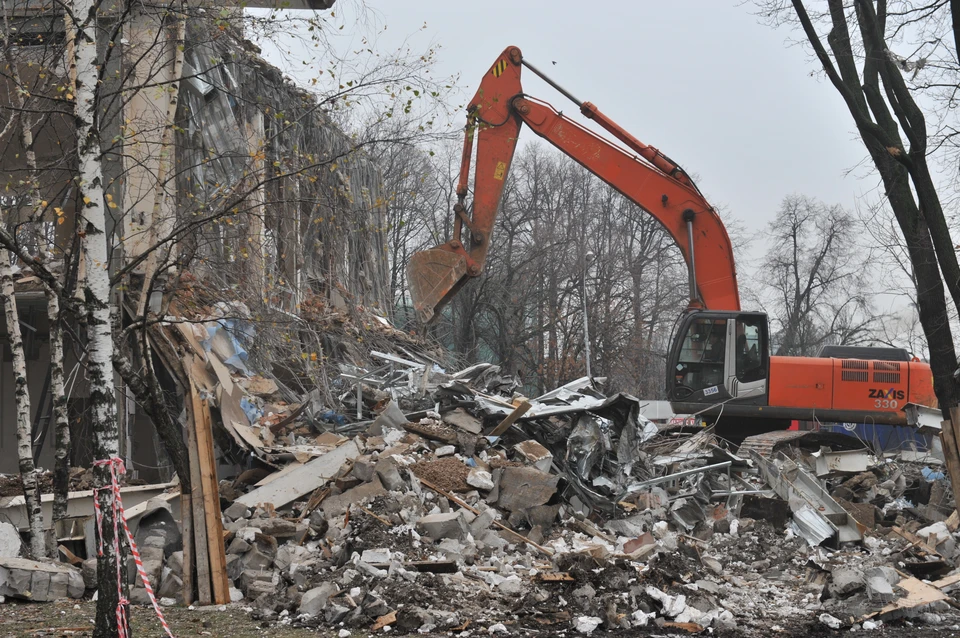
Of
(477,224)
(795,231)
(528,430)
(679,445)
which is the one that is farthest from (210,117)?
(795,231)

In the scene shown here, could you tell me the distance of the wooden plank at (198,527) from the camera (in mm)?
7652

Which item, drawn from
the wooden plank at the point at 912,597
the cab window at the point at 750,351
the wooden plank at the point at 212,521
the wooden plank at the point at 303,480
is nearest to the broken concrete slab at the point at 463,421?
the wooden plank at the point at 303,480

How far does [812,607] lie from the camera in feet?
25.4

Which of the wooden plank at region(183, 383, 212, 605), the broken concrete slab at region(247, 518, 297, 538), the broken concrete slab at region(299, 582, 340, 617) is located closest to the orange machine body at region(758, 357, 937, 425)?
the broken concrete slab at region(247, 518, 297, 538)

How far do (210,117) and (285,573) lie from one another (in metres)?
8.35

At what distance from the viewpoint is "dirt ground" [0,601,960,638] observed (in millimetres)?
6695

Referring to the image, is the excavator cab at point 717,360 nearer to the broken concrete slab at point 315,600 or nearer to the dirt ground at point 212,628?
the dirt ground at point 212,628

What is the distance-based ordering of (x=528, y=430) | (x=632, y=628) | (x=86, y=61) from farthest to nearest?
(x=528, y=430) → (x=632, y=628) → (x=86, y=61)

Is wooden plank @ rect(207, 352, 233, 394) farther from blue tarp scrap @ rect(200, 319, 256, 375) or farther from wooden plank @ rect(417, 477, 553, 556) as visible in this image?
wooden plank @ rect(417, 477, 553, 556)

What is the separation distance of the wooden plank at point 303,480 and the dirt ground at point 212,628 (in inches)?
90.8

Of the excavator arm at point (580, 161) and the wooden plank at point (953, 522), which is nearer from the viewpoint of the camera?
the wooden plank at point (953, 522)

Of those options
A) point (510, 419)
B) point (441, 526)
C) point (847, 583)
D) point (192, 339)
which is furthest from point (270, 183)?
point (847, 583)

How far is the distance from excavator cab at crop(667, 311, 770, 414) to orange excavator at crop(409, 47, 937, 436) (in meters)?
→ 0.02

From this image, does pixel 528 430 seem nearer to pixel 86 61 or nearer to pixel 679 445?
pixel 679 445
